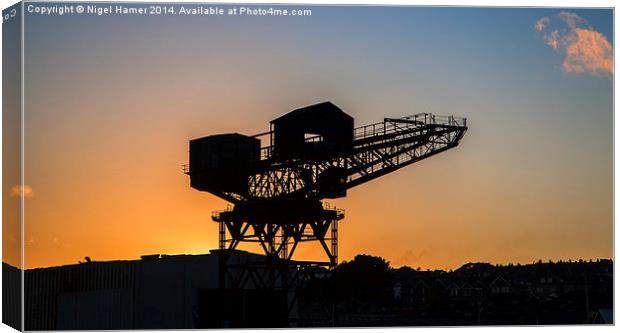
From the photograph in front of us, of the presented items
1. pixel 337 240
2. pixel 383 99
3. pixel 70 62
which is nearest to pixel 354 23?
pixel 383 99

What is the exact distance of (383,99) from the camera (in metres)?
45.7

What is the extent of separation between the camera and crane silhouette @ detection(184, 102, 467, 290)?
48.3 meters

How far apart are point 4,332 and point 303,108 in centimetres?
1568

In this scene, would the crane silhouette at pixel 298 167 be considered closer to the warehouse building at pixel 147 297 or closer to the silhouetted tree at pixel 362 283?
the warehouse building at pixel 147 297

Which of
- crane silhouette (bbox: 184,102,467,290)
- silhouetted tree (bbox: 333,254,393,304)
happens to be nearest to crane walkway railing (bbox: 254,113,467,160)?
crane silhouette (bbox: 184,102,467,290)

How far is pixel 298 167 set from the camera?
168ft

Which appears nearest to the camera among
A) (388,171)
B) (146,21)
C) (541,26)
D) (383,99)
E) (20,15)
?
(20,15)

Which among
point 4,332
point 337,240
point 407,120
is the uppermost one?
point 407,120

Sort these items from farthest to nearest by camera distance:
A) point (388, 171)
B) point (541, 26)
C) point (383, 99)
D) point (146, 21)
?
point (388, 171), point (383, 99), point (541, 26), point (146, 21)

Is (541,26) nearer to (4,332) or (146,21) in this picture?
(146,21)

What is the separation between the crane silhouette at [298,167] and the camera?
4828 cm

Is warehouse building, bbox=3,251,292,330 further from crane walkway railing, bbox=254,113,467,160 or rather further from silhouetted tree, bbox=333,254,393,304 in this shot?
silhouetted tree, bbox=333,254,393,304

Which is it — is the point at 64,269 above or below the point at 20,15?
below

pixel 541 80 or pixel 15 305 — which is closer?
pixel 15 305
